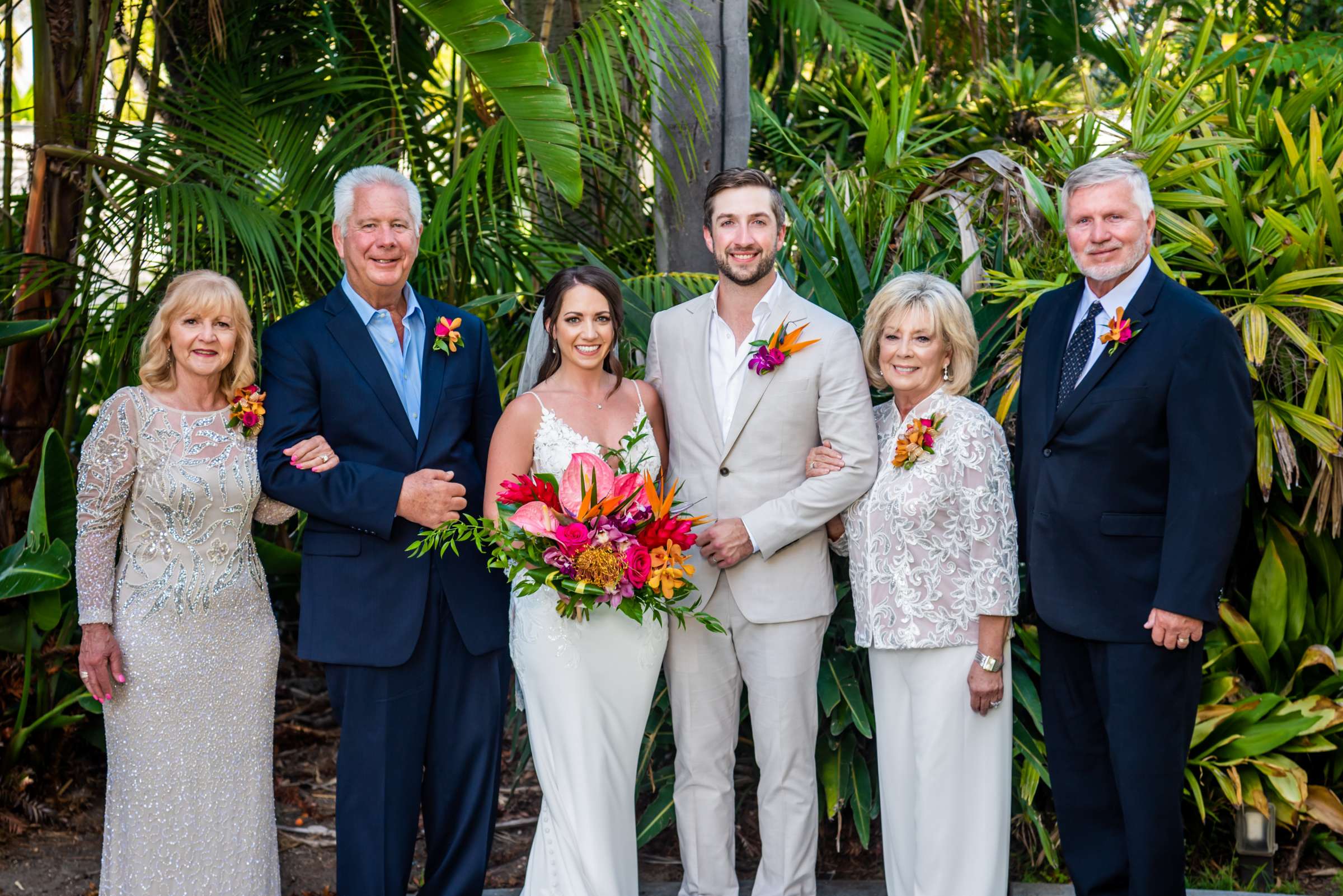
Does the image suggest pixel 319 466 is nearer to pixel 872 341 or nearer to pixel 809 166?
pixel 872 341

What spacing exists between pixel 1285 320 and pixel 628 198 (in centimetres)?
306

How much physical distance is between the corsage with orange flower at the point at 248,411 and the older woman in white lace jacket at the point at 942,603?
1672 millimetres

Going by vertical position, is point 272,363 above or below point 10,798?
above

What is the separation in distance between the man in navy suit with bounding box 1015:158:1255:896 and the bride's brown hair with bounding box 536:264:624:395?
1219 mm

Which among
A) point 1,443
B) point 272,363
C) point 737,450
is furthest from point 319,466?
point 1,443

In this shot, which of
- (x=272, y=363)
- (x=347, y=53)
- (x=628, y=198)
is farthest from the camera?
(x=628, y=198)

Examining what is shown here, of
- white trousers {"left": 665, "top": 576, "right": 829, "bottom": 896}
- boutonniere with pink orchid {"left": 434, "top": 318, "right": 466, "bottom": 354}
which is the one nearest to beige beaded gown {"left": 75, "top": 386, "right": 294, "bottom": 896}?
boutonniere with pink orchid {"left": 434, "top": 318, "right": 466, "bottom": 354}

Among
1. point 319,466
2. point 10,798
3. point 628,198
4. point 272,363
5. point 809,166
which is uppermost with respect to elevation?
point 809,166

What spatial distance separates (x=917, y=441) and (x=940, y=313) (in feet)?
1.23

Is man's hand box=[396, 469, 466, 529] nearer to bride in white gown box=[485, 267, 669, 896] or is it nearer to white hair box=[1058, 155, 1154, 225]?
bride in white gown box=[485, 267, 669, 896]

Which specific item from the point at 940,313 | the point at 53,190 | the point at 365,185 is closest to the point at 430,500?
the point at 365,185

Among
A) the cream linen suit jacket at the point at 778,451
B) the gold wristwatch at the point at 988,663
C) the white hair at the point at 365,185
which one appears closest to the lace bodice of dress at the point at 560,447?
the cream linen suit jacket at the point at 778,451

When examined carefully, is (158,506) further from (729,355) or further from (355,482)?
(729,355)

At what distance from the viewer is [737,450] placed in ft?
12.0
